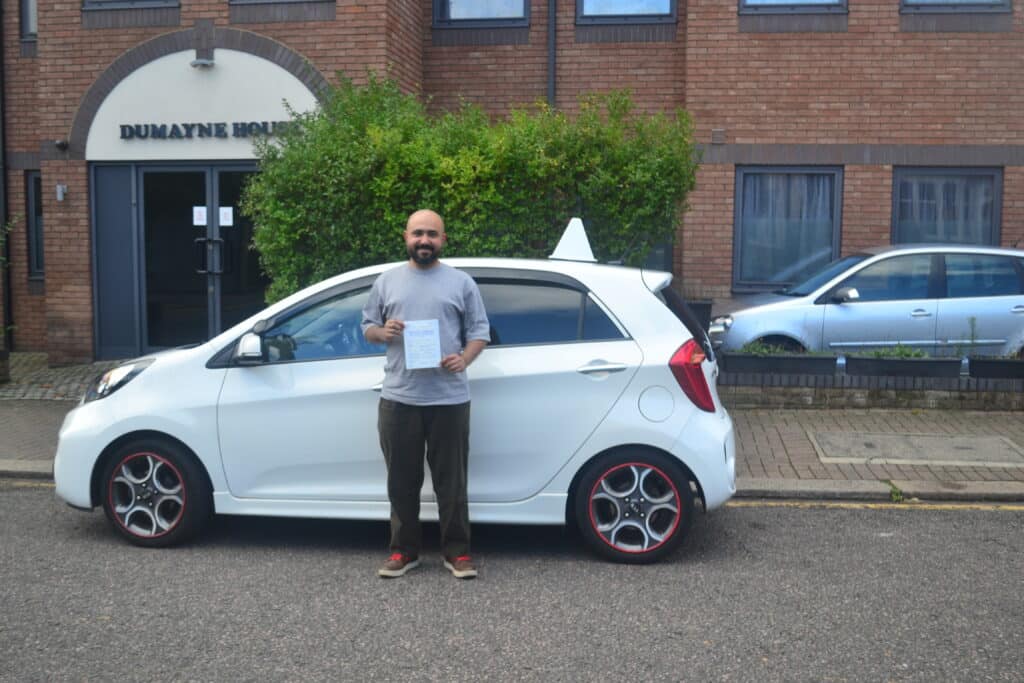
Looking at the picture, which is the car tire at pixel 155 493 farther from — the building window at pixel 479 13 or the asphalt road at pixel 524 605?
the building window at pixel 479 13

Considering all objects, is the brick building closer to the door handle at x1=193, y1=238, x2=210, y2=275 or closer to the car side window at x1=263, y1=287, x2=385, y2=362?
the door handle at x1=193, y1=238, x2=210, y2=275

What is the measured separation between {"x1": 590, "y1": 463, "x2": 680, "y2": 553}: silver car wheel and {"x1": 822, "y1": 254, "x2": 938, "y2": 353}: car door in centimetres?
548

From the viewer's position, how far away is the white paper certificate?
18.5 feet

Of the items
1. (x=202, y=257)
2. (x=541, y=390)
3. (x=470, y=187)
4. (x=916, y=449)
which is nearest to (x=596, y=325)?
(x=541, y=390)

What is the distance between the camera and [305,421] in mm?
6148

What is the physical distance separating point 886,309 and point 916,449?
2450 millimetres

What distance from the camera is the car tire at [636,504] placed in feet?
19.6

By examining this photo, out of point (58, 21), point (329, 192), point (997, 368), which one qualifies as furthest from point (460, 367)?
point (58, 21)

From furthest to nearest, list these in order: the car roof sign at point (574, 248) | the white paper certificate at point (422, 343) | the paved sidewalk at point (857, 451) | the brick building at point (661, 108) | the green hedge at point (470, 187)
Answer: the brick building at point (661, 108) → the green hedge at point (470, 187) → the paved sidewalk at point (857, 451) → the car roof sign at point (574, 248) → the white paper certificate at point (422, 343)

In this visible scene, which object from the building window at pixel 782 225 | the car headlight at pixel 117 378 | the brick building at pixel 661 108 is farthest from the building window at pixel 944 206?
→ the car headlight at pixel 117 378

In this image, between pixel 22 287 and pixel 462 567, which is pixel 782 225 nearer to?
pixel 462 567

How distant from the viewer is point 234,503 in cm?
625

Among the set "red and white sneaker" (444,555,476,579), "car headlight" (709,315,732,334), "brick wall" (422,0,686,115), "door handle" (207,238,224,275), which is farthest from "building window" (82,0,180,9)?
"red and white sneaker" (444,555,476,579)

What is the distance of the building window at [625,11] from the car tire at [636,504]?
9.28 m
